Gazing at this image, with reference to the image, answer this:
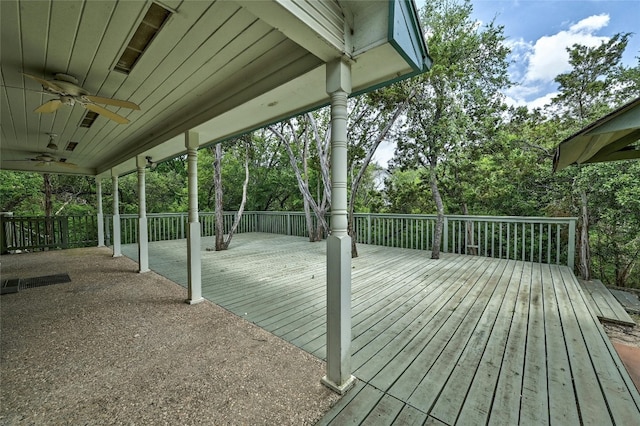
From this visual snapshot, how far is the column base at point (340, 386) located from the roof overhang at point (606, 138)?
226 centimetres

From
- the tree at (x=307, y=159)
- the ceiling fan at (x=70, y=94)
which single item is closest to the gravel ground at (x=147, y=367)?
the ceiling fan at (x=70, y=94)

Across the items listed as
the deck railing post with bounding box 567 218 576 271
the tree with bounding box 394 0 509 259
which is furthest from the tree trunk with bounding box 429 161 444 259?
the deck railing post with bounding box 567 218 576 271

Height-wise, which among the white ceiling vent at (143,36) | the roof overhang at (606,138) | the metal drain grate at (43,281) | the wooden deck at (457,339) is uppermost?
the white ceiling vent at (143,36)

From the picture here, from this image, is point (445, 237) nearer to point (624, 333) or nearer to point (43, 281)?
point (624, 333)

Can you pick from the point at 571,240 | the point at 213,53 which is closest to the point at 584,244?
the point at 571,240

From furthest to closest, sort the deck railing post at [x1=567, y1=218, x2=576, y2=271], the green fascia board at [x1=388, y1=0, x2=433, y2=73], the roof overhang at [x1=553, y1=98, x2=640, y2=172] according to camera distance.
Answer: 1. the deck railing post at [x1=567, y1=218, x2=576, y2=271]
2. the roof overhang at [x1=553, y1=98, x2=640, y2=172]
3. the green fascia board at [x1=388, y1=0, x2=433, y2=73]

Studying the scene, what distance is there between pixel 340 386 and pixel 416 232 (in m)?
5.35

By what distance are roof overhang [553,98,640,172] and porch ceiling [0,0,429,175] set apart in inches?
48.2

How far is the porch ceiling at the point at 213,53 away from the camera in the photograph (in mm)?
1338

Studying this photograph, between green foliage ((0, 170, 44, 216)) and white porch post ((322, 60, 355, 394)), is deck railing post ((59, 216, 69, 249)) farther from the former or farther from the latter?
white porch post ((322, 60, 355, 394))

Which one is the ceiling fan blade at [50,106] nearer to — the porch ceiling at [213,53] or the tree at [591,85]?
the porch ceiling at [213,53]

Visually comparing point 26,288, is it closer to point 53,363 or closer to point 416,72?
point 53,363

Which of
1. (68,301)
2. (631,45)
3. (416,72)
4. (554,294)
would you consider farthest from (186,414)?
(631,45)

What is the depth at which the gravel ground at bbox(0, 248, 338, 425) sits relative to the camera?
1.46 metres
